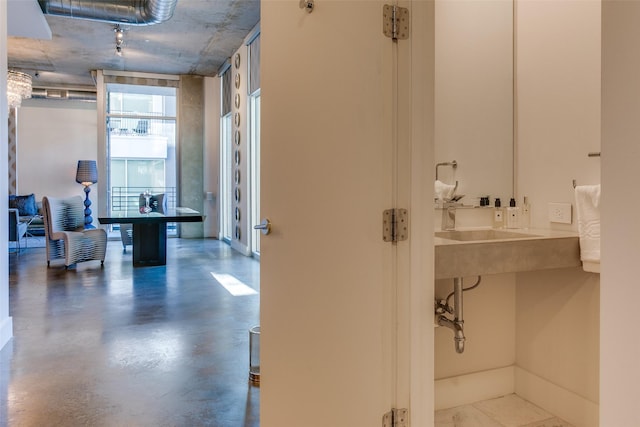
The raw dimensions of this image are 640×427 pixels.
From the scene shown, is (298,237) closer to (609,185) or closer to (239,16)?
(609,185)

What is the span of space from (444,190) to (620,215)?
5.53 feet

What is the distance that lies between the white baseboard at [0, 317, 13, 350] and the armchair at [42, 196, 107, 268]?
3037 millimetres

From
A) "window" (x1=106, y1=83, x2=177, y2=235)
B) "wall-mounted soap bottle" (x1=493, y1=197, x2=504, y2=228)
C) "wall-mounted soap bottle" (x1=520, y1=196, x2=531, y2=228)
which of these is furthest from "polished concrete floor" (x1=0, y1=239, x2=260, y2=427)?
"window" (x1=106, y1=83, x2=177, y2=235)

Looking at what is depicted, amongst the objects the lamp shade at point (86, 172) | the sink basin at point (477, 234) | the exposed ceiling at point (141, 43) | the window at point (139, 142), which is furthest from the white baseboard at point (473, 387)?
the lamp shade at point (86, 172)

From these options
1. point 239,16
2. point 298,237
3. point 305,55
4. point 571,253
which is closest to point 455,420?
point 571,253

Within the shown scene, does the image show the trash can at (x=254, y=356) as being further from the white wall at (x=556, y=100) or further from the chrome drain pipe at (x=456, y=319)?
the white wall at (x=556, y=100)

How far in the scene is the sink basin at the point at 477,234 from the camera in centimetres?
253

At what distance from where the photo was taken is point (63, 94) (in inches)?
428

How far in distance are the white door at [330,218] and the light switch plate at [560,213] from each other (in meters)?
1.34

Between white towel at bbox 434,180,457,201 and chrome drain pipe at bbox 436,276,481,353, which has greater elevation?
white towel at bbox 434,180,457,201

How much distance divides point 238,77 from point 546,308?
6.93 meters

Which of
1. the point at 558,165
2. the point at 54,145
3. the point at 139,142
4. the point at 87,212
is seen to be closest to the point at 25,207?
the point at 87,212

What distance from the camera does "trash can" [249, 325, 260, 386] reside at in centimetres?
282

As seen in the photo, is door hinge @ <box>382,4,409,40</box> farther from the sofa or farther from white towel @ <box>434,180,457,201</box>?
the sofa
